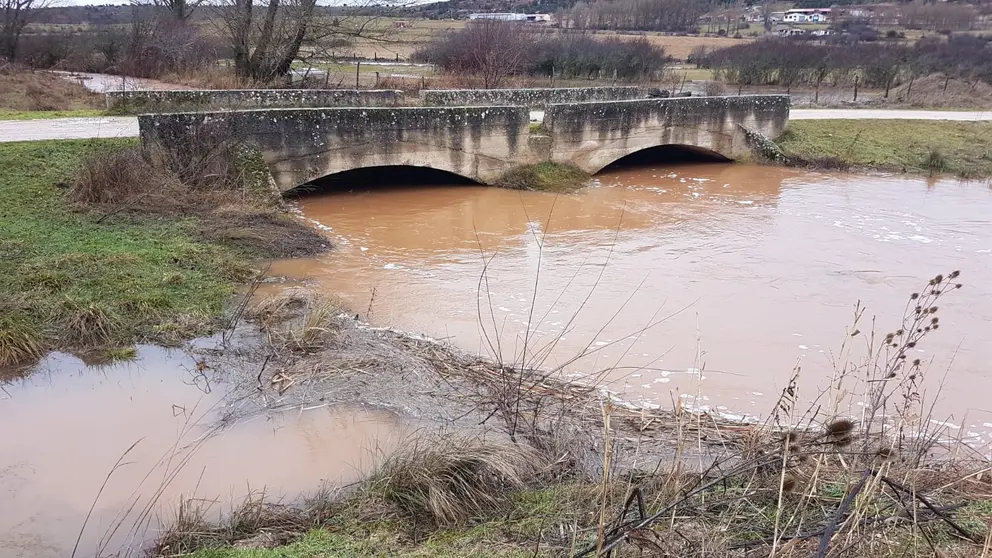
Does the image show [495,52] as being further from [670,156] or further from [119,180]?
[119,180]

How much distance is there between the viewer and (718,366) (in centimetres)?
697

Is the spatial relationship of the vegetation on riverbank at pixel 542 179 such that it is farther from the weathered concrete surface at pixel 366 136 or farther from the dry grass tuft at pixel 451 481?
the dry grass tuft at pixel 451 481

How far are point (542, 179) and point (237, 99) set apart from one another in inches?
267

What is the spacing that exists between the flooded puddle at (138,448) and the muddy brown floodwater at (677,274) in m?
1.57

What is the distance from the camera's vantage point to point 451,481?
423 cm

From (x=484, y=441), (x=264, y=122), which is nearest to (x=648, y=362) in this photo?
(x=484, y=441)

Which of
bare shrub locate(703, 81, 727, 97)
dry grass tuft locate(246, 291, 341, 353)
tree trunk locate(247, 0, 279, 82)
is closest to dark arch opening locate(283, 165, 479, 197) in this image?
dry grass tuft locate(246, 291, 341, 353)

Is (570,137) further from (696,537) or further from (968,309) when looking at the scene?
(696,537)

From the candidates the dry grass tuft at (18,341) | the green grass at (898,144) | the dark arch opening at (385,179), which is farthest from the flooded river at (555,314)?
the green grass at (898,144)

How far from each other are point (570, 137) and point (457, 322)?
9.21 m

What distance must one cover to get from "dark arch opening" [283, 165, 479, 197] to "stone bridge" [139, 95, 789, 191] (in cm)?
76

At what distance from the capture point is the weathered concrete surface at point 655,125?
16.2 meters

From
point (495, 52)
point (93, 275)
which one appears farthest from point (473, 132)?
point (495, 52)

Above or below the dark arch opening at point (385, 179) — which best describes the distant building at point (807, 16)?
above
